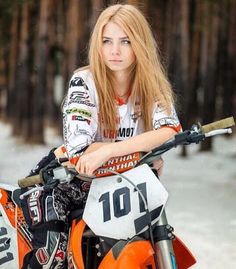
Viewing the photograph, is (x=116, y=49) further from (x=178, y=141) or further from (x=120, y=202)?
(x=120, y=202)

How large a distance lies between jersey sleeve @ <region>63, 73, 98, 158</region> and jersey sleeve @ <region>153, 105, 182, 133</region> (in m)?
0.24

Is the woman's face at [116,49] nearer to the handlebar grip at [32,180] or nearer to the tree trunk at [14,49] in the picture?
the handlebar grip at [32,180]

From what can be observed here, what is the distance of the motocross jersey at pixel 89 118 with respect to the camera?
8.33 ft

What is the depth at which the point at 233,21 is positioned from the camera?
61.8 feet

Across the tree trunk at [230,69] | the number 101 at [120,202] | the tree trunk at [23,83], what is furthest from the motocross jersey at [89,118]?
the tree trunk at [23,83]

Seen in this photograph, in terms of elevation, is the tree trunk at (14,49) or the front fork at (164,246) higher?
the front fork at (164,246)

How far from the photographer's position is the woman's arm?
2.41 m

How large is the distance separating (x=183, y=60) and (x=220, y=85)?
6.70 metres

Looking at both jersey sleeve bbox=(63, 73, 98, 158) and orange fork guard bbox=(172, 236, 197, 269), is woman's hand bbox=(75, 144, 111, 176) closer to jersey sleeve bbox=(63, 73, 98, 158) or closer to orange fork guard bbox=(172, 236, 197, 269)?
jersey sleeve bbox=(63, 73, 98, 158)

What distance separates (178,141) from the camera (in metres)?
2.32

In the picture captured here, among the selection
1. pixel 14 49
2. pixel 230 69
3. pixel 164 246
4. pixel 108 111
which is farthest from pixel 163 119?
pixel 14 49

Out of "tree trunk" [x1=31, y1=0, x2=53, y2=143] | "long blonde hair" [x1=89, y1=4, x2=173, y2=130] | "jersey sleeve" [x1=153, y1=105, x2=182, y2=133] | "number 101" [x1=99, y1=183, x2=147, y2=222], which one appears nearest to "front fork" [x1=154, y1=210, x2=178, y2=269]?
"number 101" [x1=99, y1=183, x2=147, y2=222]

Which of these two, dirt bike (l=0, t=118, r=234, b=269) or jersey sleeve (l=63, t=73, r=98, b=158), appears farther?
jersey sleeve (l=63, t=73, r=98, b=158)

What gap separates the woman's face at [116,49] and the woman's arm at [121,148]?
310 mm
